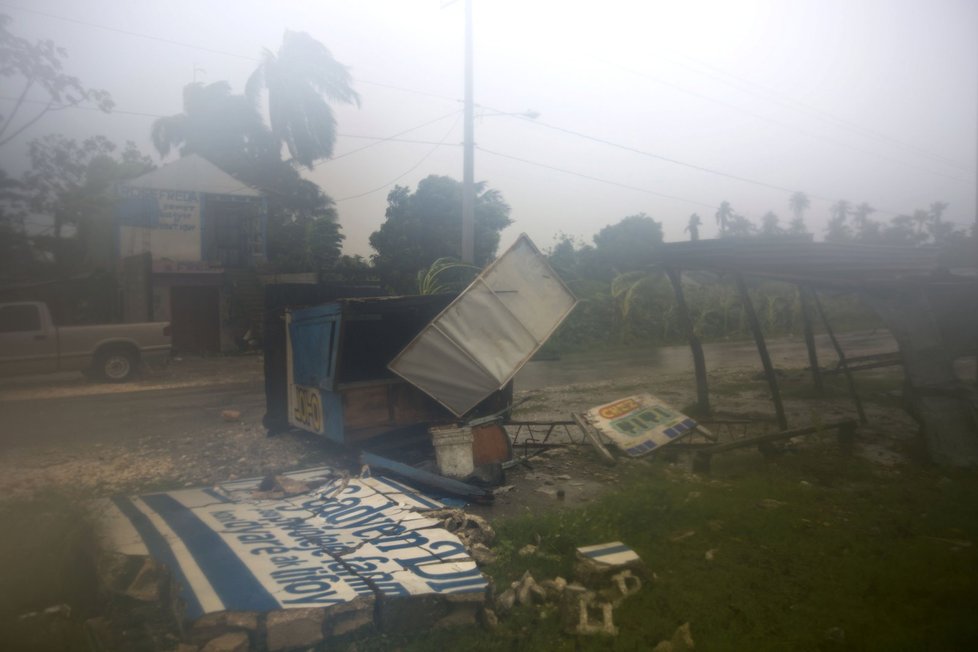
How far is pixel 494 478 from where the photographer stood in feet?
21.1

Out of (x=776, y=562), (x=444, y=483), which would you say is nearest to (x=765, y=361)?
(x=776, y=562)

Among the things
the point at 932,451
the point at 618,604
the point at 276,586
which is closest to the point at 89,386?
the point at 276,586

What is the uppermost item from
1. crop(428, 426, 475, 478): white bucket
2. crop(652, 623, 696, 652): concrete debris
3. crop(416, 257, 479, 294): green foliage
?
crop(416, 257, 479, 294): green foliage

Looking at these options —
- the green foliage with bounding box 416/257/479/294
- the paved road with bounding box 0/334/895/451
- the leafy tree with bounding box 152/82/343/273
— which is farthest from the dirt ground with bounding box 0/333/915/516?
the leafy tree with bounding box 152/82/343/273

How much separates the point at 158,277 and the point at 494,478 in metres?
17.9

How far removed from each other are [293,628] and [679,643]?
75.1 inches

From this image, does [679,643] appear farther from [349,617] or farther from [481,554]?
[349,617]

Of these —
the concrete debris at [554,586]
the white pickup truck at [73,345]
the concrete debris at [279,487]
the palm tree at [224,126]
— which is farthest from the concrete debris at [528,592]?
the palm tree at [224,126]

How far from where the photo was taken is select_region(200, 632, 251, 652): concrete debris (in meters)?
3.19

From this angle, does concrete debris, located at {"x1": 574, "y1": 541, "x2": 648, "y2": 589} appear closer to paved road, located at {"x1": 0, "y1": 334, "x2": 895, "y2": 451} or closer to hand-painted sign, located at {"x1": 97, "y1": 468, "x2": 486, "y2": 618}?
hand-painted sign, located at {"x1": 97, "y1": 468, "x2": 486, "y2": 618}

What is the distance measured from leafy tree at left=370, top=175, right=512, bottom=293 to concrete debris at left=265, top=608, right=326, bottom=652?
1640 centimetres

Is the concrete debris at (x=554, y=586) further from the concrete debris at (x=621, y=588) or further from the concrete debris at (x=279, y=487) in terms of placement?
the concrete debris at (x=279, y=487)

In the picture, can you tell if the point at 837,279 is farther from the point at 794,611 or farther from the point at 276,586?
the point at 276,586

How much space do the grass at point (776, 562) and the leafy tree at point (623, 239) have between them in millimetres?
19811
